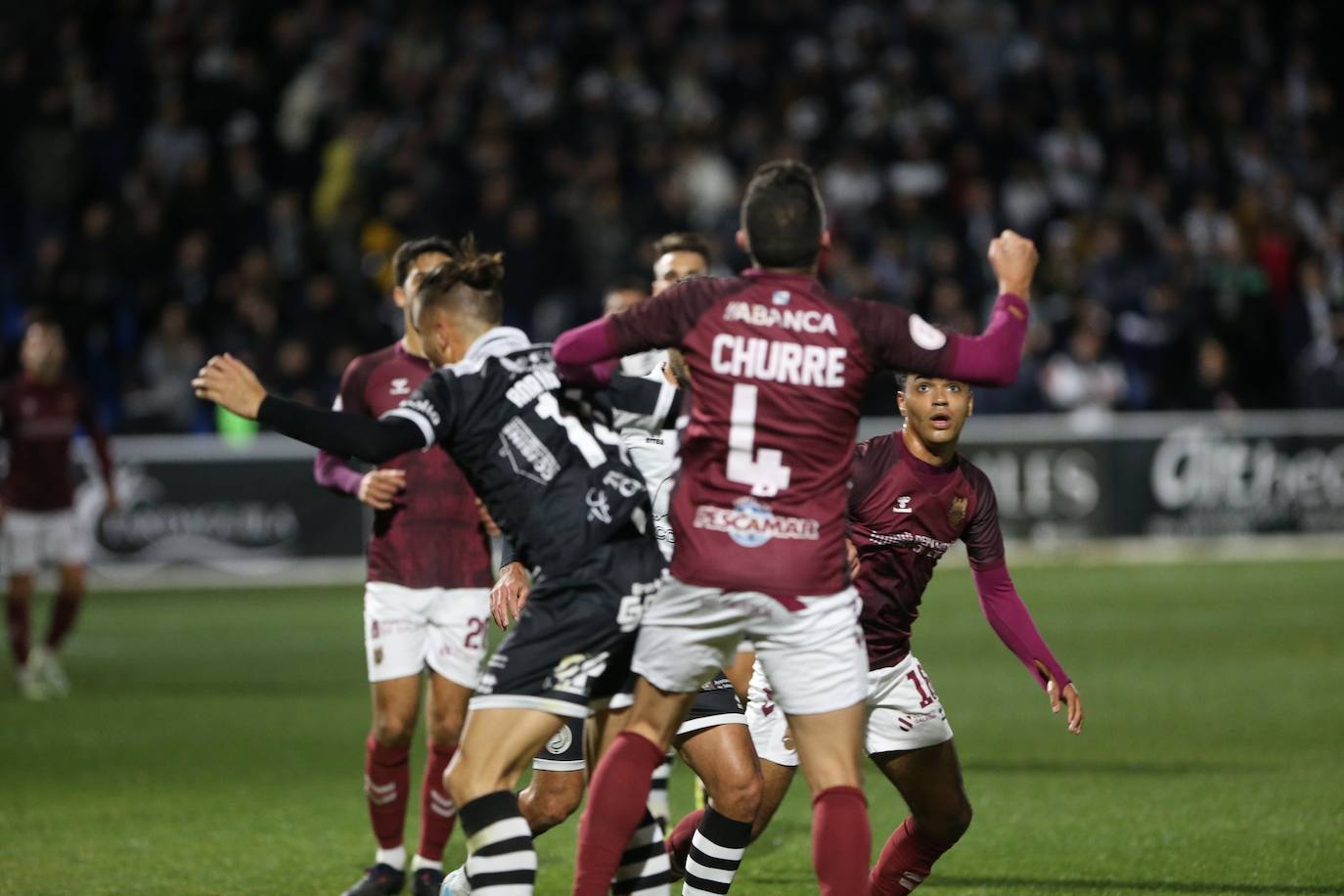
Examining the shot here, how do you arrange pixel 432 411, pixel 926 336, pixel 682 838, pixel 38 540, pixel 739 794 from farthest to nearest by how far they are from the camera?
pixel 38 540 → pixel 682 838 → pixel 739 794 → pixel 432 411 → pixel 926 336

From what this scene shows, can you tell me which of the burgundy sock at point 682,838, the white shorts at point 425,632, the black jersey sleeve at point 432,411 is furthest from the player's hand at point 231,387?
the burgundy sock at point 682,838

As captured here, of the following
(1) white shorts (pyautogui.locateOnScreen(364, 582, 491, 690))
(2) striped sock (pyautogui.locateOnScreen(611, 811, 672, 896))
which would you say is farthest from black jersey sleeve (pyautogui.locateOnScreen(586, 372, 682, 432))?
(1) white shorts (pyautogui.locateOnScreen(364, 582, 491, 690))

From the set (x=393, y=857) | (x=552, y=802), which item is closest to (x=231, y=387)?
(x=552, y=802)

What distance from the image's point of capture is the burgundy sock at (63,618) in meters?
13.6

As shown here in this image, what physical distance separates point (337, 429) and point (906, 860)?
8.24 feet

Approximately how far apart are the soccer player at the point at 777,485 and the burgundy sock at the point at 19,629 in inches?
373

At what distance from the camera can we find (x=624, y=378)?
5504 millimetres

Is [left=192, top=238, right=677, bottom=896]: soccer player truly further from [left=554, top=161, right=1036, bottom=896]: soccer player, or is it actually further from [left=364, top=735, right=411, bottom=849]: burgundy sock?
[left=364, top=735, right=411, bottom=849]: burgundy sock

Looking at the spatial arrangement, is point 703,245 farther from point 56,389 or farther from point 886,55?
point 886,55

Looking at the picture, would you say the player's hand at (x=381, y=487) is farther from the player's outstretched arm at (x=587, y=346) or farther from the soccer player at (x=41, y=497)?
the soccer player at (x=41, y=497)

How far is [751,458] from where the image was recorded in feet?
16.7

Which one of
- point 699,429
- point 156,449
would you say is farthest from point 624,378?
point 156,449

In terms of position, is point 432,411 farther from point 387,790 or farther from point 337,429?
point 387,790

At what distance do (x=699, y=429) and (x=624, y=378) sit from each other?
44 cm
